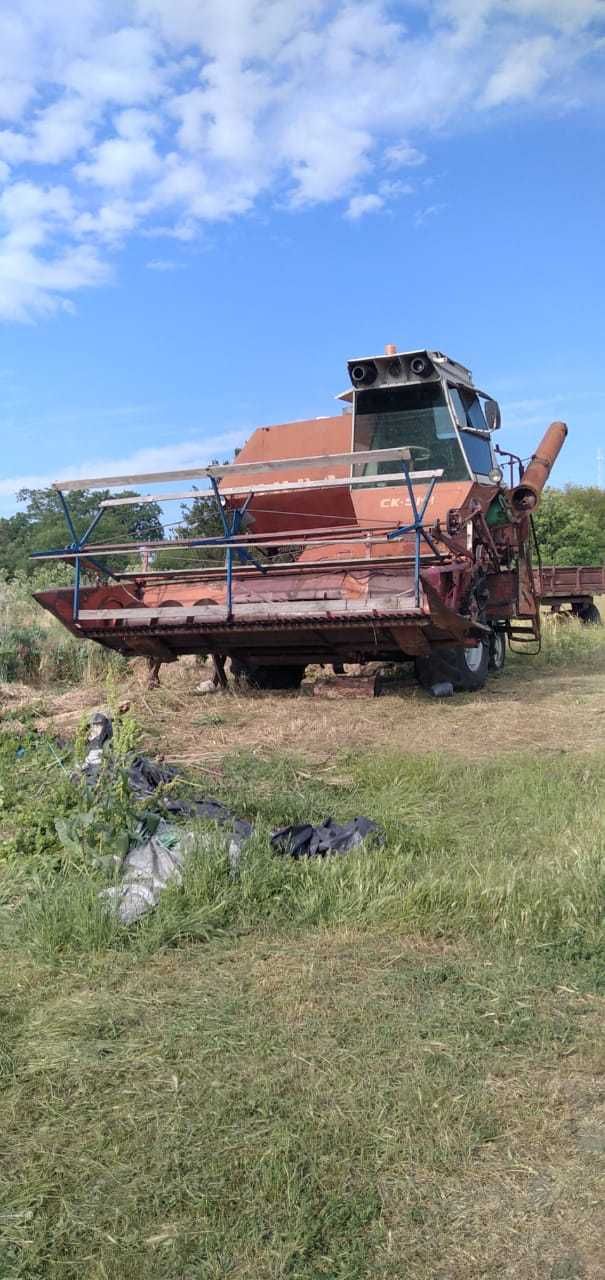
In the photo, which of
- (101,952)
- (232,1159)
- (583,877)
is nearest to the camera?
(232,1159)

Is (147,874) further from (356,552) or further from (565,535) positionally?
(565,535)

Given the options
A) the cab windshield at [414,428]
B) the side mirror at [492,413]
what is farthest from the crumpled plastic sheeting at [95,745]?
the side mirror at [492,413]

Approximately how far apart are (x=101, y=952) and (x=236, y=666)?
6.39 meters

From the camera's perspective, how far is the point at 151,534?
9609 mm

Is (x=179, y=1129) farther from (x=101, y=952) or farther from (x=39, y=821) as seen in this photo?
(x=39, y=821)

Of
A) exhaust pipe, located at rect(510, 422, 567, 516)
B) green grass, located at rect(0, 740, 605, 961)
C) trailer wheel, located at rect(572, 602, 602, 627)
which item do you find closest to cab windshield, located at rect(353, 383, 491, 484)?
exhaust pipe, located at rect(510, 422, 567, 516)

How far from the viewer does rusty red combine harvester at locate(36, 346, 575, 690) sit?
7.81 metres

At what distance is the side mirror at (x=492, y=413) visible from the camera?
33.0ft

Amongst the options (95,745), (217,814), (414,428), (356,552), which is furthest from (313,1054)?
(414,428)

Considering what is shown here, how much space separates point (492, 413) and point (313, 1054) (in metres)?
8.41

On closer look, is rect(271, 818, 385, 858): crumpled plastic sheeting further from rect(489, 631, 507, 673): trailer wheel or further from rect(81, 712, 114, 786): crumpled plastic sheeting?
rect(489, 631, 507, 673): trailer wheel

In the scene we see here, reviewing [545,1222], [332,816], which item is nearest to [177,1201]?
[545,1222]

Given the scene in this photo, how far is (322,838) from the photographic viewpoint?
4.19m

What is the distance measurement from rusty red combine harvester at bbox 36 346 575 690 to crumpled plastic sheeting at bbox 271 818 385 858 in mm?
3322
